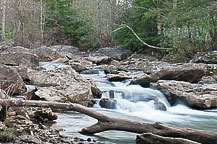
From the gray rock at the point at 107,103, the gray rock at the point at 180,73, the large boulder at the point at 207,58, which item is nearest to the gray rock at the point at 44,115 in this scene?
the gray rock at the point at 107,103

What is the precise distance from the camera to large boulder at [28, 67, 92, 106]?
8.12 metres

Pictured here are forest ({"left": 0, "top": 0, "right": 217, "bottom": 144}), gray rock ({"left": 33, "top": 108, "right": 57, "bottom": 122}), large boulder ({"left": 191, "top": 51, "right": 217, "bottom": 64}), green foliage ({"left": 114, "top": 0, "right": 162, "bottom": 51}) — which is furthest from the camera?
green foliage ({"left": 114, "top": 0, "right": 162, "bottom": 51})

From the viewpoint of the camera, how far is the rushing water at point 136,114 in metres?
5.73

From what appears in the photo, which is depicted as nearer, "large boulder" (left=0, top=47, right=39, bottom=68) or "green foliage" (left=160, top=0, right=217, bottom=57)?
"large boulder" (left=0, top=47, right=39, bottom=68)

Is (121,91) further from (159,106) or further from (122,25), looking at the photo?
(122,25)

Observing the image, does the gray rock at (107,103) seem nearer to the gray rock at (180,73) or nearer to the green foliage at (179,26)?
the gray rock at (180,73)

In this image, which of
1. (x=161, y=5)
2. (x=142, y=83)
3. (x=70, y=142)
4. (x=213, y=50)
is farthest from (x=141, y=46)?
(x=70, y=142)

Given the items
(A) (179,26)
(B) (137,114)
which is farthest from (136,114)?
(A) (179,26)

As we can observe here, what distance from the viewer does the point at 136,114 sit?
8.80m

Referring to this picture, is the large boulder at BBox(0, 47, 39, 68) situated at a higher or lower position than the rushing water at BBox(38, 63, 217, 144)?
higher

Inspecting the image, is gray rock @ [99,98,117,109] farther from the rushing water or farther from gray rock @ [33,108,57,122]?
gray rock @ [33,108,57,122]

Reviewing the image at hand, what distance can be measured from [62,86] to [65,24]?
20487mm

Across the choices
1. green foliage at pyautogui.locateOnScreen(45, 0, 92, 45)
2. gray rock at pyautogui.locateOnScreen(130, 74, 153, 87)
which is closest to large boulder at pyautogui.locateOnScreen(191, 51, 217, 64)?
gray rock at pyautogui.locateOnScreen(130, 74, 153, 87)

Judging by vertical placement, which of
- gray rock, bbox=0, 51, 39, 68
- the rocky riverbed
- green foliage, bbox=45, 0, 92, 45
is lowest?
the rocky riverbed
